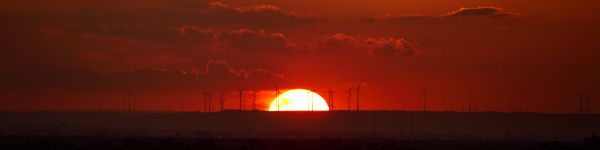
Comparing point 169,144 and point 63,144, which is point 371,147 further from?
point 63,144

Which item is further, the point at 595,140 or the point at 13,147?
the point at 595,140

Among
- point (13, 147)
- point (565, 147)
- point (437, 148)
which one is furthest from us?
point (437, 148)

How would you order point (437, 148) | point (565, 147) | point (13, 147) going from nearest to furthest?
point (13, 147) < point (565, 147) < point (437, 148)

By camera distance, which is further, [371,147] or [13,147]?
[371,147]

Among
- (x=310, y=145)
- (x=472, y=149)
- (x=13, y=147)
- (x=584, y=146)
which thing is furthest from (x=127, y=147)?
(x=584, y=146)

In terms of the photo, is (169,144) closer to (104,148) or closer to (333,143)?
(104,148)

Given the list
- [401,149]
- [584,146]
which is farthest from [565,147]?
[401,149]

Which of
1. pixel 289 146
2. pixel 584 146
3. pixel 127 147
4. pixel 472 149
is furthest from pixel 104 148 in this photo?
pixel 584 146
